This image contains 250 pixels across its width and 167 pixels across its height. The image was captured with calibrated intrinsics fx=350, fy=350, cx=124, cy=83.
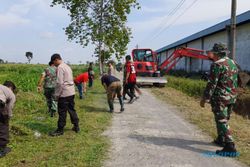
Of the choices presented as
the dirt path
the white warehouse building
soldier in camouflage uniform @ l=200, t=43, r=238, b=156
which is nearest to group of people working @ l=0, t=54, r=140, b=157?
the dirt path

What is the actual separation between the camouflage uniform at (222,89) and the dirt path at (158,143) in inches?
25.2

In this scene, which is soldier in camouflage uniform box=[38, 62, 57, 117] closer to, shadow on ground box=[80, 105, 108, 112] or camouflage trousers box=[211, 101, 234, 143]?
shadow on ground box=[80, 105, 108, 112]

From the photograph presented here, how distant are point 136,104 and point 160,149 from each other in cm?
745

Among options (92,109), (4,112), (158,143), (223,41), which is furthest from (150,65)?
(4,112)

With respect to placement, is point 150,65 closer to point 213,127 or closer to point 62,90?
point 213,127

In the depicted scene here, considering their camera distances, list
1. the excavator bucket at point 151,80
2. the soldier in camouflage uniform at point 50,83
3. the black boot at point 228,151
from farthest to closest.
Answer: the excavator bucket at point 151,80
the soldier in camouflage uniform at point 50,83
the black boot at point 228,151

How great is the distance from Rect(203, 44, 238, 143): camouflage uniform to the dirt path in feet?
2.10

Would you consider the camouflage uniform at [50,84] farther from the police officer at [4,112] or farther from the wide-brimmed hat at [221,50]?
the wide-brimmed hat at [221,50]

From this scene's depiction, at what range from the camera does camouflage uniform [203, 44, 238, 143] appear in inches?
265

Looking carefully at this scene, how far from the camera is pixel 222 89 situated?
680cm

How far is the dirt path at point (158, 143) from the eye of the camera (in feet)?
20.0

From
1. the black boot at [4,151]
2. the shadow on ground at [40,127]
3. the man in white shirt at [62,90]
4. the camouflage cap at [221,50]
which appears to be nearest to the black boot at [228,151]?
the camouflage cap at [221,50]

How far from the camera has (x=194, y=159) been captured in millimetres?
6320

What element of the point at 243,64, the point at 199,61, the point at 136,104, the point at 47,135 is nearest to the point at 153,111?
the point at 136,104
